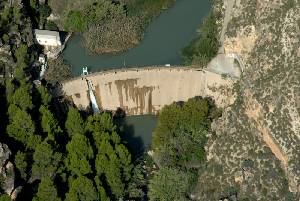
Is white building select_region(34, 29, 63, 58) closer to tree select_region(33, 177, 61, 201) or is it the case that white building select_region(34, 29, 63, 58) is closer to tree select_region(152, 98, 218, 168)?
tree select_region(152, 98, 218, 168)

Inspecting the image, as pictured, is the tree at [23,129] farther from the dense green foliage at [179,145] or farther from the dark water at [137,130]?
the dense green foliage at [179,145]

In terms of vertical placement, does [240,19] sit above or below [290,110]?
above

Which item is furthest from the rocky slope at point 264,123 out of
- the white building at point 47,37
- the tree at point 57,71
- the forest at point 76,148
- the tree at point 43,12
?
the tree at point 43,12

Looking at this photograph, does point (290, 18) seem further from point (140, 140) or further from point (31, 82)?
point (31, 82)

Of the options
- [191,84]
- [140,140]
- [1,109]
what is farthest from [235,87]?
[1,109]

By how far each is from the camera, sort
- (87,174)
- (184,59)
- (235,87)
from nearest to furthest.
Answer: (87,174), (235,87), (184,59)

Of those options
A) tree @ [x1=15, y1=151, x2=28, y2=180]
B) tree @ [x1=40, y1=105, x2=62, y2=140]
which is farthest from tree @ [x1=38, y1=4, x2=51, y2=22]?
tree @ [x1=15, y1=151, x2=28, y2=180]
